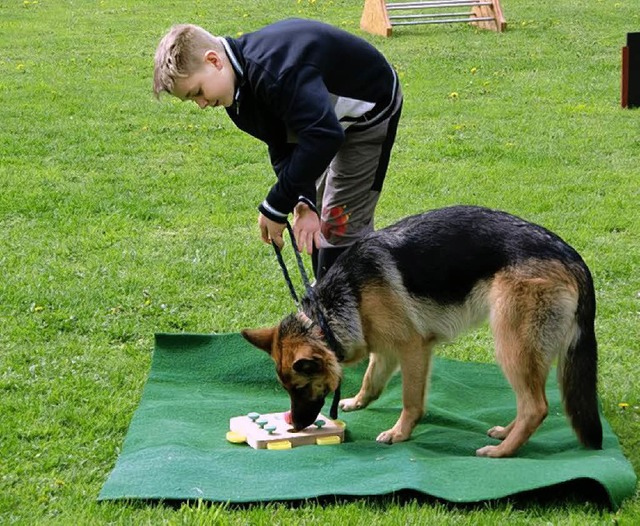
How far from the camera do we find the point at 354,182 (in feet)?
18.9

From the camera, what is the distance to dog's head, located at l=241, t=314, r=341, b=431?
16.0 feet

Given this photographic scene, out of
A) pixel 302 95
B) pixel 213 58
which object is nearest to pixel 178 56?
pixel 213 58

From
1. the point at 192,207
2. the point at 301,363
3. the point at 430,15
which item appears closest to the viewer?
the point at 301,363

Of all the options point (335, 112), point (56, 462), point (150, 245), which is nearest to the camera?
point (56, 462)

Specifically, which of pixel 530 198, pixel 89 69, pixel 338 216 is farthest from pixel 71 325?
pixel 89 69

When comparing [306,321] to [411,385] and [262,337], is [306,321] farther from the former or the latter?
[411,385]

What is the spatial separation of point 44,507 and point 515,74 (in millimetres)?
11831

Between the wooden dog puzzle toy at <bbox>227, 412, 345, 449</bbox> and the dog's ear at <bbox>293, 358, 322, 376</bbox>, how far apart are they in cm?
41

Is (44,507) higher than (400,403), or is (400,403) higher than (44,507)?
(44,507)

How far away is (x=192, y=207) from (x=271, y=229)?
4469 mm

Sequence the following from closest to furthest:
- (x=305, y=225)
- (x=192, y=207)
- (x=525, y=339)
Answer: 1. (x=525, y=339)
2. (x=305, y=225)
3. (x=192, y=207)

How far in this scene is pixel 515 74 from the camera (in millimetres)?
14758

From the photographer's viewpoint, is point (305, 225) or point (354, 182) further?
point (354, 182)

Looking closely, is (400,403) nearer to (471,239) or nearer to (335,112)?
(471,239)
